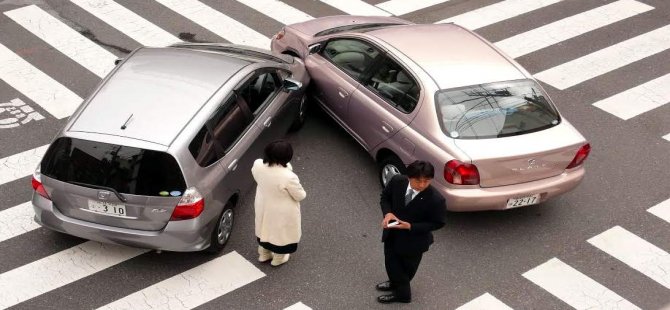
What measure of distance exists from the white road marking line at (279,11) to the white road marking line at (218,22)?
23.9 inches

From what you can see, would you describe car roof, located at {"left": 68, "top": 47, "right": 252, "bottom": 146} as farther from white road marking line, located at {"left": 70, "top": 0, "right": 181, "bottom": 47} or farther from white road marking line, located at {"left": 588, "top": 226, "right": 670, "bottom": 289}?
white road marking line, located at {"left": 588, "top": 226, "right": 670, "bottom": 289}

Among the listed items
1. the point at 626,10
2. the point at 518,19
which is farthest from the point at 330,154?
the point at 626,10

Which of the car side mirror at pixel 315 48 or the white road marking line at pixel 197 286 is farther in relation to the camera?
the car side mirror at pixel 315 48

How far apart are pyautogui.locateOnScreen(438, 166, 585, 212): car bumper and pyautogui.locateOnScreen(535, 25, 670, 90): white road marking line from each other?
12.2ft

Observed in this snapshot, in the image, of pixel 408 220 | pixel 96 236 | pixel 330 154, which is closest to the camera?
pixel 408 220

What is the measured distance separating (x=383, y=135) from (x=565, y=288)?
8.37 ft

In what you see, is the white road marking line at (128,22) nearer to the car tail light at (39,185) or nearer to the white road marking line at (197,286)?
the car tail light at (39,185)

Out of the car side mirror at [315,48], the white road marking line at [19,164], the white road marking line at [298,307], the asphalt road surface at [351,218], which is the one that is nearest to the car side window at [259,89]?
the asphalt road surface at [351,218]

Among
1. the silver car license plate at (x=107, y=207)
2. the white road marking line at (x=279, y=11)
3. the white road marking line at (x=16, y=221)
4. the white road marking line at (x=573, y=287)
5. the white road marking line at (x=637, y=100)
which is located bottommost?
the white road marking line at (x=573, y=287)

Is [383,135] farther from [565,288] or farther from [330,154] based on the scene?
[565,288]

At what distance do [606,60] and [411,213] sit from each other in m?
7.17

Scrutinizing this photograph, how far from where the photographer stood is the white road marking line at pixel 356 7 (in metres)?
14.2

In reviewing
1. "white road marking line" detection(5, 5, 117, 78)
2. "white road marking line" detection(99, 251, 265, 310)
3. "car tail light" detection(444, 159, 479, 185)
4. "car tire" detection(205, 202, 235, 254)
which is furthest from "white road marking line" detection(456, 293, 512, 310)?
"white road marking line" detection(5, 5, 117, 78)

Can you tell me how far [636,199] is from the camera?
9555mm
